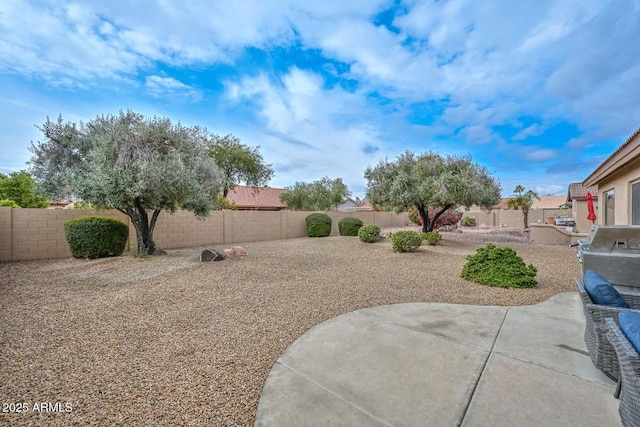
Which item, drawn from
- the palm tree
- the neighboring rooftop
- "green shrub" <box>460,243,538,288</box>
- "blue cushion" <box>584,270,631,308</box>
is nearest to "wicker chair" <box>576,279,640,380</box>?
"blue cushion" <box>584,270,631,308</box>

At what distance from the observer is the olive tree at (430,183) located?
11.3m

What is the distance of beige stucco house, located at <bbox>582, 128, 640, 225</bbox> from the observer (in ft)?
20.0

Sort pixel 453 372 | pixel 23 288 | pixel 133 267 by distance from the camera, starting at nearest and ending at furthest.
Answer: pixel 453 372
pixel 23 288
pixel 133 267

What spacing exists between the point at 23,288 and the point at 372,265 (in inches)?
302

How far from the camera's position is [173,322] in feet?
12.7

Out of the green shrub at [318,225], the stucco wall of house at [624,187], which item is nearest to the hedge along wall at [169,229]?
the green shrub at [318,225]

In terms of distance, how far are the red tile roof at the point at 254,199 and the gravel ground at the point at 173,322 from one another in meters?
23.3

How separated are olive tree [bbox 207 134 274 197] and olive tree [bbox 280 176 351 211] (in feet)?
29.4

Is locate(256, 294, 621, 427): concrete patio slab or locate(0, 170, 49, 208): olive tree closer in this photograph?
locate(256, 294, 621, 427): concrete patio slab

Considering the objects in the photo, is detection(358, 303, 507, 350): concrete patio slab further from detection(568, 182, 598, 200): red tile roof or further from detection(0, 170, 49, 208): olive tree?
detection(0, 170, 49, 208): olive tree

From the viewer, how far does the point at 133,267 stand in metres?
7.50

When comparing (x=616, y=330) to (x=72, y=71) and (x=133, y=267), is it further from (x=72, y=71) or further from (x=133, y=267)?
(x=72, y=71)

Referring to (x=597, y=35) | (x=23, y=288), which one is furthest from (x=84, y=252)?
(x=597, y=35)

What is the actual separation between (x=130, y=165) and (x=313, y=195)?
2285 centimetres
